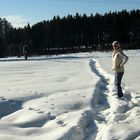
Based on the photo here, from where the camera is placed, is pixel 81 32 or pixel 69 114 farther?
pixel 81 32

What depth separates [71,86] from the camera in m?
14.4

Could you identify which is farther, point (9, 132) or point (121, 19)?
point (121, 19)

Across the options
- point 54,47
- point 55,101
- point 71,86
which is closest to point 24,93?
point 55,101

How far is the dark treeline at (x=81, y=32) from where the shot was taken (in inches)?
3984

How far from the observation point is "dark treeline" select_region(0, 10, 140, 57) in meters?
101

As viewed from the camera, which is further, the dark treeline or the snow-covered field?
the dark treeline

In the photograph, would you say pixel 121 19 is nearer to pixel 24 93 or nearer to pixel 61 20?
pixel 61 20

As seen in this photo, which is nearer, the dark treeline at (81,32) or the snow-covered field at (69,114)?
the snow-covered field at (69,114)

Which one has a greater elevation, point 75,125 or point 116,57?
point 116,57

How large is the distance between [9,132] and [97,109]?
3.07 metres

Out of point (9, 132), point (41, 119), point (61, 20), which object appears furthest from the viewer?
point (61, 20)

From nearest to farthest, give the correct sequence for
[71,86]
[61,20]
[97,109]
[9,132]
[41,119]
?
[9,132] < [41,119] < [97,109] < [71,86] < [61,20]

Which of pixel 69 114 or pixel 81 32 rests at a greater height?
pixel 81 32

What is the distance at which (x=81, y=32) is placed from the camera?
10744 cm
